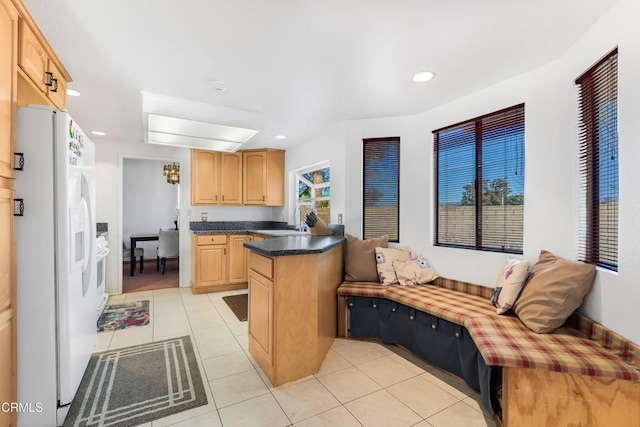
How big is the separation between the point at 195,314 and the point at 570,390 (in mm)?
3385

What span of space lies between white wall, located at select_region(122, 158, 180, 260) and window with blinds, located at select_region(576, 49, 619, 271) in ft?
23.2

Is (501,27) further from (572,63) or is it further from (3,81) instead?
(3,81)

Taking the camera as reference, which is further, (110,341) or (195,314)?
(195,314)

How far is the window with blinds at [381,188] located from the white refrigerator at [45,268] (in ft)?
8.46

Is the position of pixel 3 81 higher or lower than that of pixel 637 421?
higher

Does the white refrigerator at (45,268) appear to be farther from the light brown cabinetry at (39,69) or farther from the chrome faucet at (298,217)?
the chrome faucet at (298,217)

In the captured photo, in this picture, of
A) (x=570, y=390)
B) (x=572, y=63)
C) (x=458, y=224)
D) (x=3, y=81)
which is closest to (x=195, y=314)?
(x=3, y=81)

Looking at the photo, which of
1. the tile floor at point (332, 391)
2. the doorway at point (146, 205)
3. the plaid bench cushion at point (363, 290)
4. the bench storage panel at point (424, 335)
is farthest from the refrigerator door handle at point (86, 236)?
the doorway at point (146, 205)

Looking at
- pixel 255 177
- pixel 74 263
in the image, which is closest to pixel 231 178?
pixel 255 177

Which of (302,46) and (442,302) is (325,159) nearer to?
(302,46)

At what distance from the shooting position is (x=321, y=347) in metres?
2.26

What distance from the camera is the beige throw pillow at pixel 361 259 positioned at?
286 centimetres

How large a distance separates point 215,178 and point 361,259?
2.88 meters

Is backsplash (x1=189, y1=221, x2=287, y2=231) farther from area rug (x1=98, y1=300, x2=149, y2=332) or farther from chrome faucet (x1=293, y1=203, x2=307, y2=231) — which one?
area rug (x1=98, y1=300, x2=149, y2=332)
